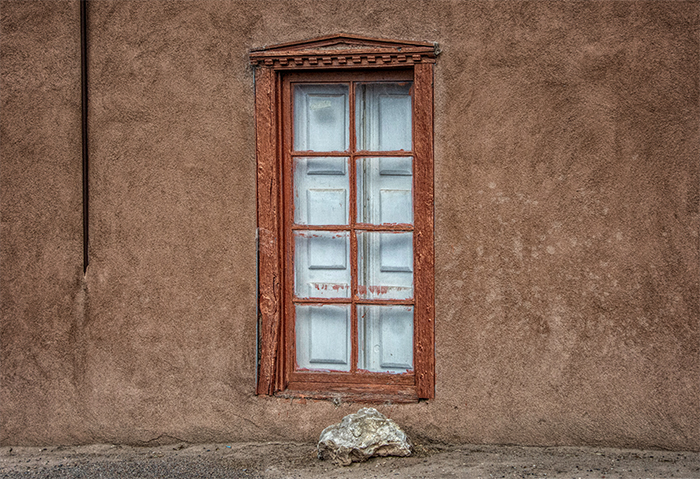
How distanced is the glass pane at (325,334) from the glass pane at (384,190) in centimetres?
57

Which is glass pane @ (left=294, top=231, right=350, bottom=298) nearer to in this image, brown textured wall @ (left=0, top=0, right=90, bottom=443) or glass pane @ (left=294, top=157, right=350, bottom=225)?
glass pane @ (left=294, top=157, right=350, bottom=225)

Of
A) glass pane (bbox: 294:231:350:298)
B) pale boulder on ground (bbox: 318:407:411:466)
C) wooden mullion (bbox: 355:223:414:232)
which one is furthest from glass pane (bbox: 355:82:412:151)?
pale boulder on ground (bbox: 318:407:411:466)

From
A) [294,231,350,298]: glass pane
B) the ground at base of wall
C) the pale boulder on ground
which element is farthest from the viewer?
[294,231,350,298]: glass pane

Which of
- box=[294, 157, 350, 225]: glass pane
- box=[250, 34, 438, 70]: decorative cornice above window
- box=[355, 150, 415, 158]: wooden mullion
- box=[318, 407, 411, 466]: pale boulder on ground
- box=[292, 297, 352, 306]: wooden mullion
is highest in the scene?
box=[250, 34, 438, 70]: decorative cornice above window

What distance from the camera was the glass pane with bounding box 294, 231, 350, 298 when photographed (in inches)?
154

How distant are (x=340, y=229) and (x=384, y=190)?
34 centimetres

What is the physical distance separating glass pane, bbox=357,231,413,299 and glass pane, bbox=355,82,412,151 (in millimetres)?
519

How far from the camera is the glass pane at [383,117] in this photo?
151 inches

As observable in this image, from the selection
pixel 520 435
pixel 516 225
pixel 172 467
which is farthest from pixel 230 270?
pixel 520 435

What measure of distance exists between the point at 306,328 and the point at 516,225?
134 cm

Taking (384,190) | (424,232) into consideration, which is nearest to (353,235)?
(384,190)

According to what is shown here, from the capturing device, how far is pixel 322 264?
3930mm

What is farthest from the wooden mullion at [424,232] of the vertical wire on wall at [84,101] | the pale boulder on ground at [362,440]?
the vertical wire on wall at [84,101]

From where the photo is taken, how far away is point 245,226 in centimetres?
380
